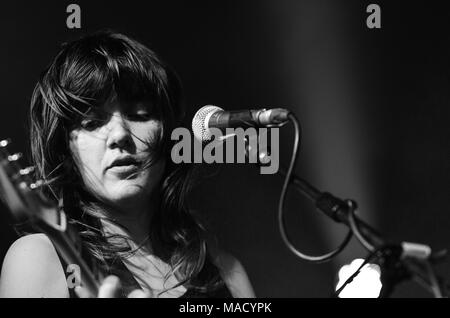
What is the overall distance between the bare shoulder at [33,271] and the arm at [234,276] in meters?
0.46

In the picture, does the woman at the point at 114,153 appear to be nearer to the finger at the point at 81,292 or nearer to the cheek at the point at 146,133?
the cheek at the point at 146,133

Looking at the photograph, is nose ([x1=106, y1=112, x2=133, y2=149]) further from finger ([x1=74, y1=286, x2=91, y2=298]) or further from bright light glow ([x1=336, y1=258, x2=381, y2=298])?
bright light glow ([x1=336, y1=258, x2=381, y2=298])

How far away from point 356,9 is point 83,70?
863 mm

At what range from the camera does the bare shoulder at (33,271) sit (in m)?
1.33

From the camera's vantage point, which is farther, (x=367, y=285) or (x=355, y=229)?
(x=367, y=285)

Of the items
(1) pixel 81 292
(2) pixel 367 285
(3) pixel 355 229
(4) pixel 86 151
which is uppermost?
(4) pixel 86 151

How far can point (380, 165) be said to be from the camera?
199 centimetres

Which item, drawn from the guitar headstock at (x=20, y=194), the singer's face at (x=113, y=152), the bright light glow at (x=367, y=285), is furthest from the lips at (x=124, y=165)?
the bright light glow at (x=367, y=285)

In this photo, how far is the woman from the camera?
1524 mm

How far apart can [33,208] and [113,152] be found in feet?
1.34

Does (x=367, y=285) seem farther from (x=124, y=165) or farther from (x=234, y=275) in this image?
(x=124, y=165)

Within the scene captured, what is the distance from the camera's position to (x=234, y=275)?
5.69 ft

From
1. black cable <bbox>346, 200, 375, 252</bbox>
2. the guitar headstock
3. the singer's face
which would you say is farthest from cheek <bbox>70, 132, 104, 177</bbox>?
black cable <bbox>346, 200, 375, 252</bbox>

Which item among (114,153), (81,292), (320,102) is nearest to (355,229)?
(81,292)
